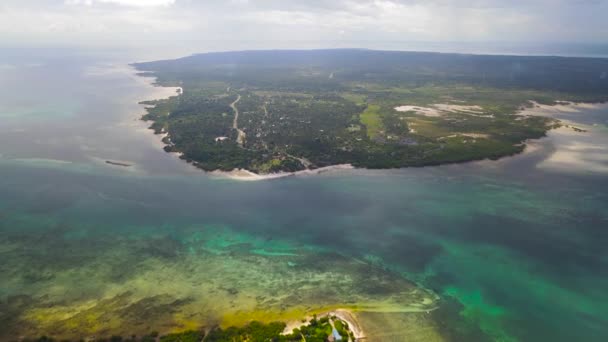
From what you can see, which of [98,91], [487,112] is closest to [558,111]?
[487,112]

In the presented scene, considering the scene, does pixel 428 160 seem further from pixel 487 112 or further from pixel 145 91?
pixel 145 91

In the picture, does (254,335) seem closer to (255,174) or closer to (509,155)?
(255,174)

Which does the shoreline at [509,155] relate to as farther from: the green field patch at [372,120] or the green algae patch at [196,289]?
the green field patch at [372,120]

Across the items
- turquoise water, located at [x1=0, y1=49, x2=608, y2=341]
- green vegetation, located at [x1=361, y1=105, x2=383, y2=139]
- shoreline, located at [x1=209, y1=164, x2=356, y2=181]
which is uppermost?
green vegetation, located at [x1=361, y1=105, x2=383, y2=139]

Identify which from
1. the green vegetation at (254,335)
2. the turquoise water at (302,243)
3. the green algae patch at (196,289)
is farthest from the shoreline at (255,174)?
the green vegetation at (254,335)

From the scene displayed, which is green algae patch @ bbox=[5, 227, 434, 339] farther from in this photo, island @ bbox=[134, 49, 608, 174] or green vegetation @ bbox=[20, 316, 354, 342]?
island @ bbox=[134, 49, 608, 174]

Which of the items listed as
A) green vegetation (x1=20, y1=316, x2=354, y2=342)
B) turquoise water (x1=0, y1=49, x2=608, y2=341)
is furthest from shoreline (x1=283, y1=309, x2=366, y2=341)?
turquoise water (x1=0, y1=49, x2=608, y2=341)

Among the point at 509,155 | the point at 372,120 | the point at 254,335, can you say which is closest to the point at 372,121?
the point at 372,120
